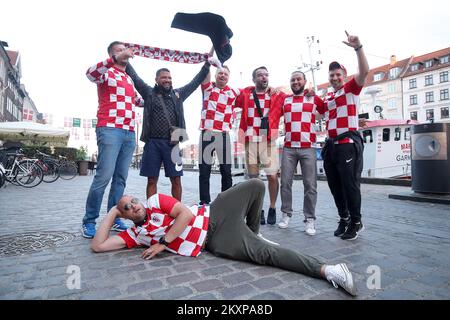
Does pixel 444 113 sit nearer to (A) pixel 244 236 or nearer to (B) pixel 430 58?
(B) pixel 430 58

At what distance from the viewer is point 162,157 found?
3580 mm

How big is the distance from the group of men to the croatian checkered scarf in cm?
29

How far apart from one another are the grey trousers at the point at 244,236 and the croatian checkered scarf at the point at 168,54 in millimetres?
2479

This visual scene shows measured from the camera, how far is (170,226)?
248 cm

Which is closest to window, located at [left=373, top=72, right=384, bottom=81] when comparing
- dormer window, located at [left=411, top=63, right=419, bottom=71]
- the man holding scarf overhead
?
dormer window, located at [left=411, top=63, right=419, bottom=71]

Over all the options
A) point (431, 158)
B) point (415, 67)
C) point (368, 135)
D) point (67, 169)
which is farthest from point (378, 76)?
point (67, 169)

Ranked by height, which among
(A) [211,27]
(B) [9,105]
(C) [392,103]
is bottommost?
(A) [211,27]

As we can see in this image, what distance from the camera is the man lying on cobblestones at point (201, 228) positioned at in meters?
2.33

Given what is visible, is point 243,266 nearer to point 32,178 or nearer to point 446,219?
point 446,219

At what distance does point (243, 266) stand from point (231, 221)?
374 millimetres

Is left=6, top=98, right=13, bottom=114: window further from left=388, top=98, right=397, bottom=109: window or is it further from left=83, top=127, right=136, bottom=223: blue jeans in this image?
left=388, top=98, right=397, bottom=109: window

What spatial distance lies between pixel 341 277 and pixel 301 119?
2270 mm

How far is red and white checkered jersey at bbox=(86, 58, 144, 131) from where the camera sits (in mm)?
3330
